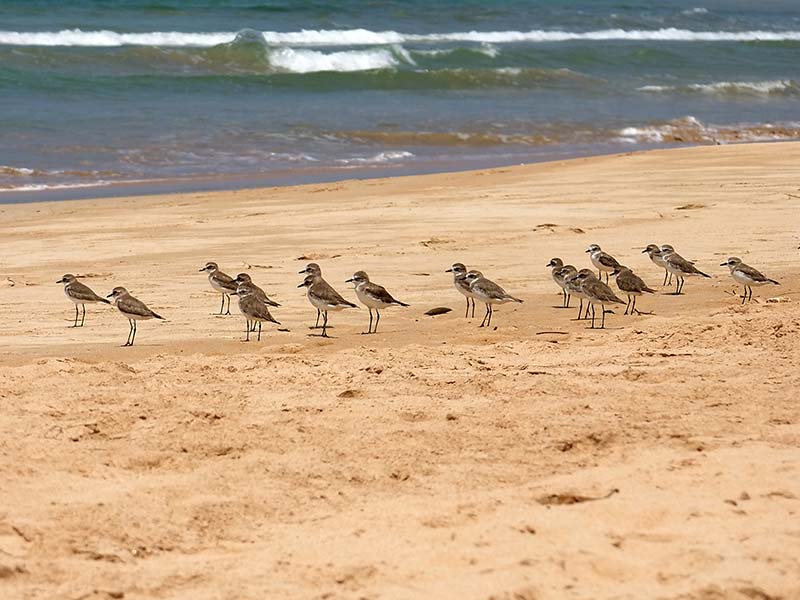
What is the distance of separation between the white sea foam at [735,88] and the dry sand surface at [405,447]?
24863 millimetres

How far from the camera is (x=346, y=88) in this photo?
36.7 m

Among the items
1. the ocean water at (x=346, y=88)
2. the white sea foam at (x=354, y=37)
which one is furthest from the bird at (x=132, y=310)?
the white sea foam at (x=354, y=37)

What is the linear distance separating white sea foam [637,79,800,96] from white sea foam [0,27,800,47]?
12.1 metres

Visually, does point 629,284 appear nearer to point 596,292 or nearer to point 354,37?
point 596,292

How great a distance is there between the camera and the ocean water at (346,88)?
25.4 metres

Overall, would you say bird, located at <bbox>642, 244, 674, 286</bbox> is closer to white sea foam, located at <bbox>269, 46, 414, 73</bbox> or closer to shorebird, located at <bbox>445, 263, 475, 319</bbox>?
shorebird, located at <bbox>445, 263, 475, 319</bbox>

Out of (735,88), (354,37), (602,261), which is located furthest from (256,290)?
(354,37)

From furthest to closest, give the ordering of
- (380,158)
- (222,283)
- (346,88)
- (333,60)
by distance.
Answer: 1. (333,60)
2. (346,88)
3. (380,158)
4. (222,283)

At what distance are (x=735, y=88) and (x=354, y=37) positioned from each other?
16337 mm

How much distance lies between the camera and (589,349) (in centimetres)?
962

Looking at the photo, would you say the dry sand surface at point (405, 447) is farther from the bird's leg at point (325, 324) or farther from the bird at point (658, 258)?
the bird at point (658, 258)

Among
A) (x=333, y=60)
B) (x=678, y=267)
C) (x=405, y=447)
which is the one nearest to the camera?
(x=405, y=447)

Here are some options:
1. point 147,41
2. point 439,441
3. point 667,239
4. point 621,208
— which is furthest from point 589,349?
point 147,41

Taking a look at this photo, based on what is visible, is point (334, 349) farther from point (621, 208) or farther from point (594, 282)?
point (621, 208)
